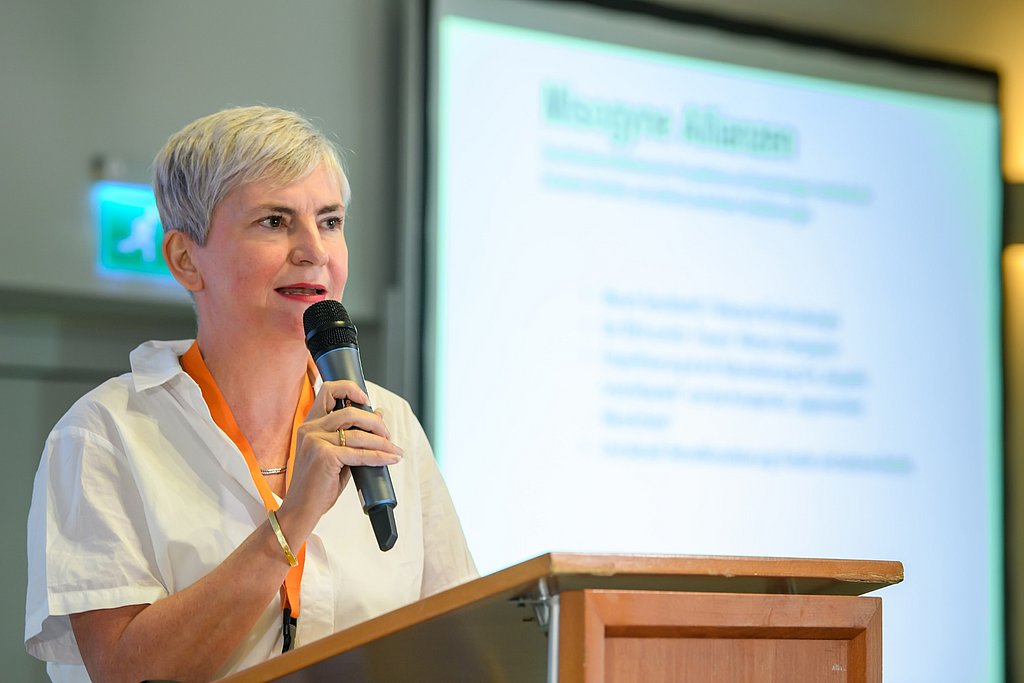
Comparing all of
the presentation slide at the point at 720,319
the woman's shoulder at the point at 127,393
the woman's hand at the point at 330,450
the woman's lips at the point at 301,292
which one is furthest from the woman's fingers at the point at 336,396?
the presentation slide at the point at 720,319

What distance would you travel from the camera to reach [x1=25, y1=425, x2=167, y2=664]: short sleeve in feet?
5.17

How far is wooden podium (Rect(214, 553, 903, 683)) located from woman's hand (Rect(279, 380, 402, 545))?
8.1 inches

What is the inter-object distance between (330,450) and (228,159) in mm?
543

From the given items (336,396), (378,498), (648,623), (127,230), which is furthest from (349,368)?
(127,230)

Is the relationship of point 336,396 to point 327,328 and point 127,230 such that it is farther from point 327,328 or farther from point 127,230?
point 127,230

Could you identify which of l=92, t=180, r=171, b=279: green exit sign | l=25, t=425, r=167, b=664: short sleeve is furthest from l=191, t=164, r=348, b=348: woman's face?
l=92, t=180, r=171, b=279: green exit sign

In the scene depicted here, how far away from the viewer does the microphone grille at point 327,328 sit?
157 centimetres

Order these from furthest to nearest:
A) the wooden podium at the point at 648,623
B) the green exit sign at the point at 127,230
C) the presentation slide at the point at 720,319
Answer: the presentation slide at the point at 720,319 → the green exit sign at the point at 127,230 → the wooden podium at the point at 648,623

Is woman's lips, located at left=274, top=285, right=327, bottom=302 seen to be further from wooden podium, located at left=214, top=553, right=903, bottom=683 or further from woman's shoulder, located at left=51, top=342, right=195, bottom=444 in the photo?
wooden podium, located at left=214, top=553, right=903, bottom=683

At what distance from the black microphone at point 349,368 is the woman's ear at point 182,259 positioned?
0.24 metres

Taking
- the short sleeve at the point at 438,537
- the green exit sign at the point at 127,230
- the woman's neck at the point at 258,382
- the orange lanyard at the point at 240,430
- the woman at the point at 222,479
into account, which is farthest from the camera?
the green exit sign at the point at 127,230

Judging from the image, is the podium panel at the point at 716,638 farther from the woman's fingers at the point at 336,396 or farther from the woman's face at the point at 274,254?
the woman's face at the point at 274,254

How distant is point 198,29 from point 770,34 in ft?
6.47

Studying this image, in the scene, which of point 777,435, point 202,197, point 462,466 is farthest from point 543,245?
point 202,197
